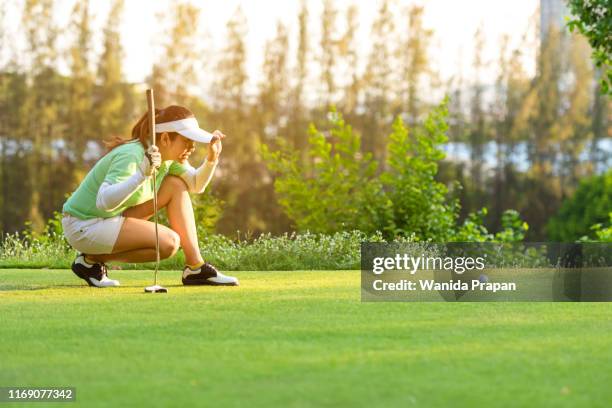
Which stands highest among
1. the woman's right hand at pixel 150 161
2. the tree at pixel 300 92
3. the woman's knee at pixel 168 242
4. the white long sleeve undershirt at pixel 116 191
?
the tree at pixel 300 92

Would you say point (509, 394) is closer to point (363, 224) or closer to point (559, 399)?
point (559, 399)

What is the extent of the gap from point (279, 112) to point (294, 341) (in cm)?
1176

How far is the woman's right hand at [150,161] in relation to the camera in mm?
6039

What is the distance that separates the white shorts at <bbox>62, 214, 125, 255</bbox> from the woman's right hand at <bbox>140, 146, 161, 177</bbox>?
525 mm

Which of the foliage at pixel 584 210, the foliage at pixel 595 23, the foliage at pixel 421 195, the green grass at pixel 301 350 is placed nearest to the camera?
the green grass at pixel 301 350

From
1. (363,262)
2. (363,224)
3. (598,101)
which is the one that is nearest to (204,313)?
(363,262)

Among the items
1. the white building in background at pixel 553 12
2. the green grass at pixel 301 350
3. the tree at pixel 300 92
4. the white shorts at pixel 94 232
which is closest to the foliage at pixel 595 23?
the green grass at pixel 301 350

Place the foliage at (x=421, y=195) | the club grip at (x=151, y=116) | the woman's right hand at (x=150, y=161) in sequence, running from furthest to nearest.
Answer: the foliage at (x=421, y=195) → the club grip at (x=151, y=116) → the woman's right hand at (x=150, y=161)

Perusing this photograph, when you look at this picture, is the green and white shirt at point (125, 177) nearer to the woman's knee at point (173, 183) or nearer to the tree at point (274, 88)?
the woman's knee at point (173, 183)

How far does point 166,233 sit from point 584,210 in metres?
9.64

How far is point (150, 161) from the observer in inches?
241

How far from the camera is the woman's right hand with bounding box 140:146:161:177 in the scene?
6.04 metres

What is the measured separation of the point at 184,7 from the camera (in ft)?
50.8

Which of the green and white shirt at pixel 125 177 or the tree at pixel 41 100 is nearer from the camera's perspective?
the green and white shirt at pixel 125 177
